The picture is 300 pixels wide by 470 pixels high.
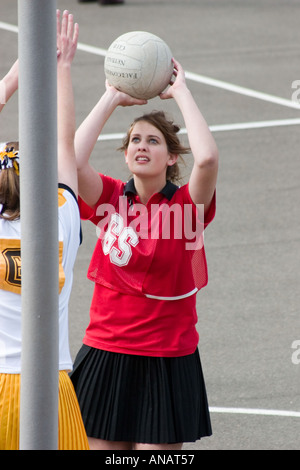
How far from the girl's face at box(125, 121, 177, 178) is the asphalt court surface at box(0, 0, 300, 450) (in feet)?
7.47

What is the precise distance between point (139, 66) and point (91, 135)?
47cm

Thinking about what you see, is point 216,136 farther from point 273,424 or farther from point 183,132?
point 273,424

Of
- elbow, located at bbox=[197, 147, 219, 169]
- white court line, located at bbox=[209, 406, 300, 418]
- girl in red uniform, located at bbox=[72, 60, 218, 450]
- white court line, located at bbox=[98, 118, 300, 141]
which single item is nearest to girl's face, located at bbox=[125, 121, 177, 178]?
girl in red uniform, located at bbox=[72, 60, 218, 450]

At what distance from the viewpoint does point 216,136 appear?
46.0 feet

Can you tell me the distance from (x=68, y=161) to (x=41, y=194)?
62.1 inches

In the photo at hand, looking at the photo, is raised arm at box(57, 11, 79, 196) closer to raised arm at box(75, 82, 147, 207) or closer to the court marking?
raised arm at box(75, 82, 147, 207)

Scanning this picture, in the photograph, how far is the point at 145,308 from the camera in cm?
527

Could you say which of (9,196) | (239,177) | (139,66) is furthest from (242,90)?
(9,196)

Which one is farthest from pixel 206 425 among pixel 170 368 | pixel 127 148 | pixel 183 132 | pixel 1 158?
pixel 183 132

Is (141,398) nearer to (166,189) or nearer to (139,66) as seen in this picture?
(166,189)

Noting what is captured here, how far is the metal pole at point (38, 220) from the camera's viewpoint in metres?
3.03

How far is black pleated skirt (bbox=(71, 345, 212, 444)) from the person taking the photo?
5.27 m

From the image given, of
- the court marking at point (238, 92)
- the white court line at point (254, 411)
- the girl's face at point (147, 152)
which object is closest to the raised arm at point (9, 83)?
the girl's face at point (147, 152)

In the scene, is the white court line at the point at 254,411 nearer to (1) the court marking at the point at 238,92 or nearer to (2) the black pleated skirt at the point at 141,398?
(2) the black pleated skirt at the point at 141,398
